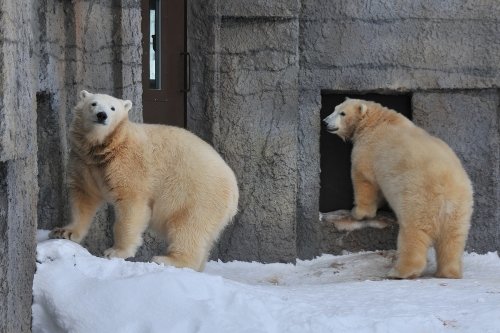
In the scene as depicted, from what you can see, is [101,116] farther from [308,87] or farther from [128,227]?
[308,87]

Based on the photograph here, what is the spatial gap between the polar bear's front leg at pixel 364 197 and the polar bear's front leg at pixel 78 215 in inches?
87.3

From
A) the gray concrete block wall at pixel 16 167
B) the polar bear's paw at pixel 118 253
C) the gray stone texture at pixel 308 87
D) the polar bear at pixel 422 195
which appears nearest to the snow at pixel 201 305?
the gray concrete block wall at pixel 16 167

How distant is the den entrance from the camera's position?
659 cm

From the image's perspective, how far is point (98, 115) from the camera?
444 centimetres

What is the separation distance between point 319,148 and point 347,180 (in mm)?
458

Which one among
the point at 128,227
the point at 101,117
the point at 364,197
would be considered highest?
the point at 101,117

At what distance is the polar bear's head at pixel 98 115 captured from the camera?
4465 mm

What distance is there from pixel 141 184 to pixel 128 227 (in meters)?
0.25

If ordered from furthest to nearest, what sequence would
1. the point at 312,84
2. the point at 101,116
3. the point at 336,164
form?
the point at 336,164, the point at 312,84, the point at 101,116

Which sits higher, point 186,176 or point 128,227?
point 186,176

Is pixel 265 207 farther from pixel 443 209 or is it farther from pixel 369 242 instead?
pixel 443 209

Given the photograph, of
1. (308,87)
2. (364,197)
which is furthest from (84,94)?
(364,197)

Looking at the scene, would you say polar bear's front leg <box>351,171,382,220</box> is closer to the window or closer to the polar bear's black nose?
the window

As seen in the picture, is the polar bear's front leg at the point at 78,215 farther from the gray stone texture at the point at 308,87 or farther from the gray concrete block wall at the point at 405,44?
the gray concrete block wall at the point at 405,44
